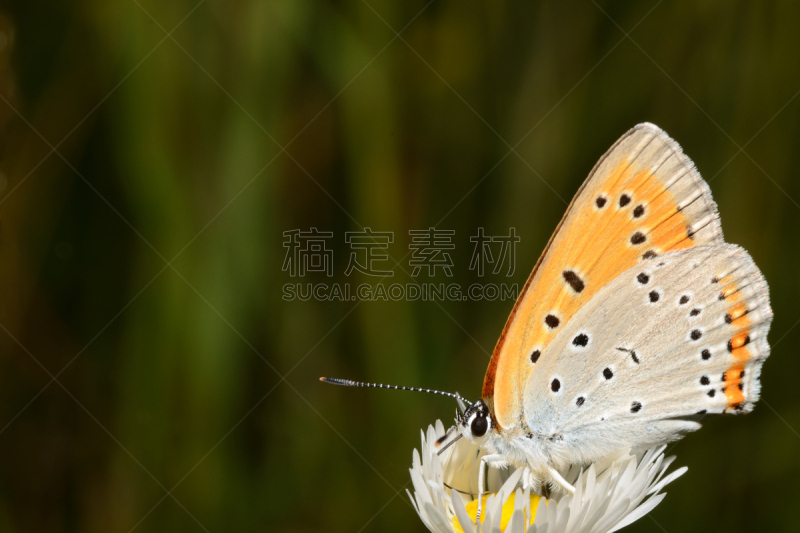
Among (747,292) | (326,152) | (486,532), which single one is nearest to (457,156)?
(326,152)

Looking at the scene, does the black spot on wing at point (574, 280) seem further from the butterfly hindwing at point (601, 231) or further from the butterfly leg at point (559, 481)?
the butterfly leg at point (559, 481)

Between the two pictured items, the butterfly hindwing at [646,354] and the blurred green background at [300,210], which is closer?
the butterfly hindwing at [646,354]

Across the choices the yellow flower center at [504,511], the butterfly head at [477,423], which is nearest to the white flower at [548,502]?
the yellow flower center at [504,511]

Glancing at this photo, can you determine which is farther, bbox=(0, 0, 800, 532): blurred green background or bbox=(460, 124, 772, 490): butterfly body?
bbox=(0, 0, 800, 532): blurred green background

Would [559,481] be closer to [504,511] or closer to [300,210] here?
[504,511]

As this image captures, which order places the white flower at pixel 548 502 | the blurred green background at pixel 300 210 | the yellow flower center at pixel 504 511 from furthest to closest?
the blurred green background at pixel 300 210 → the yellow flower center at pixel 504 511 → the white flower at pixel 548 502

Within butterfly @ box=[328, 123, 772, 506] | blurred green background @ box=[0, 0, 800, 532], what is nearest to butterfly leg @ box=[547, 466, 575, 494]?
butterfly @ box=[328, 123, 772, 506]

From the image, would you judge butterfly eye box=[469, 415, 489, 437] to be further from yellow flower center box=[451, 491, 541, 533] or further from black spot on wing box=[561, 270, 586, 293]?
black spot on wing box=[561, 270, 586, 293]

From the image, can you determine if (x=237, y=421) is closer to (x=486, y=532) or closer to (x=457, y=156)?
(x=486, y=532)
